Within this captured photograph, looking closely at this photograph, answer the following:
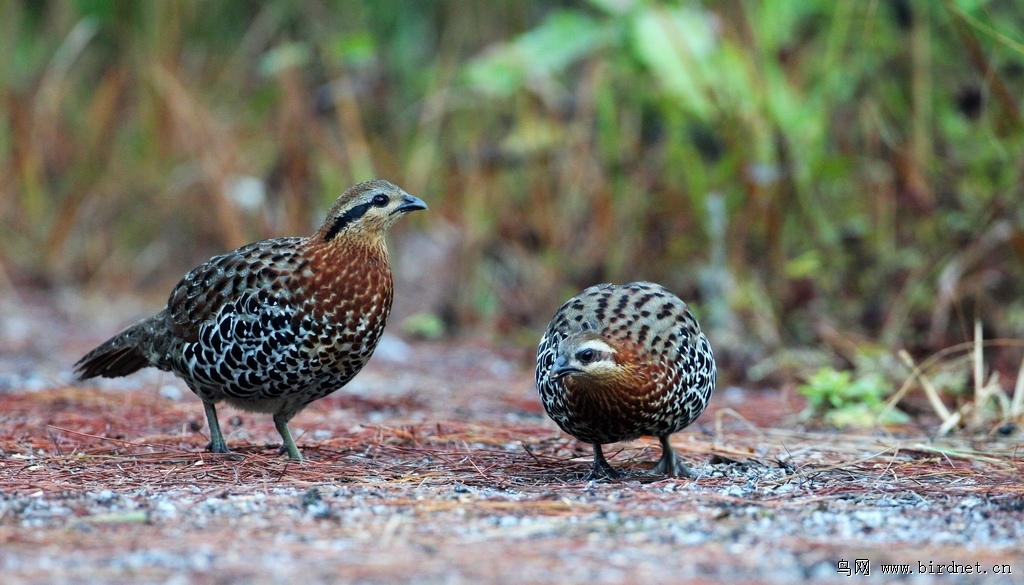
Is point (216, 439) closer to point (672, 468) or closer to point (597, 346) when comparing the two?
point (597, 346)

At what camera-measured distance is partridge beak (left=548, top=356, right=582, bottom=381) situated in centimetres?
458

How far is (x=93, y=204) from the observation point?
11133 millimetres

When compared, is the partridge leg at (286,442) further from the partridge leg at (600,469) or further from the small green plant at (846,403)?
the small green plant at (846,403)

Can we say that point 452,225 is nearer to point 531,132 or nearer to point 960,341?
point 531,132

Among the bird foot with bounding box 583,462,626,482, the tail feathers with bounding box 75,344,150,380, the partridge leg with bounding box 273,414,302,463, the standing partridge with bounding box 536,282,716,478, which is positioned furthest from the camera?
the tail feathers with bounding box 75,344,150,380

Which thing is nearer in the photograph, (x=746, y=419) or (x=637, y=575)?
(x=637, y=575)

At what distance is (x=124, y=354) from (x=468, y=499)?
2413 millimetres

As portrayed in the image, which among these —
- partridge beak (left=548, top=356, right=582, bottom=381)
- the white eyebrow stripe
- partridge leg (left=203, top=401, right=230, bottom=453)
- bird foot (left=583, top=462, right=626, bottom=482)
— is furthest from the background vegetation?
partridge leg (left=203, top=401, right=230, bottom=453)

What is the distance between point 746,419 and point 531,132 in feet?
12.0

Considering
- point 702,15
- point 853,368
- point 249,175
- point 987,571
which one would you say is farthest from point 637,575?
point 249,175

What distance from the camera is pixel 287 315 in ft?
16.7

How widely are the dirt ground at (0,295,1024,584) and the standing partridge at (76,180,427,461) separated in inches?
11.4

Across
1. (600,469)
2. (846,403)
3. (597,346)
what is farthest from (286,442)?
(846,403)

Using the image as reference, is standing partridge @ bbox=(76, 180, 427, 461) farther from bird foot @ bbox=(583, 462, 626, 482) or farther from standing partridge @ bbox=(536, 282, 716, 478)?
bird foot @ bbox=(583, 462, 626, 482)
